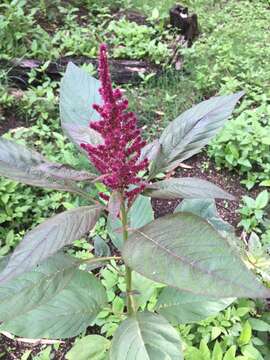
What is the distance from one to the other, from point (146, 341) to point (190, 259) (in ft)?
1.56

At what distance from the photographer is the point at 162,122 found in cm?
352

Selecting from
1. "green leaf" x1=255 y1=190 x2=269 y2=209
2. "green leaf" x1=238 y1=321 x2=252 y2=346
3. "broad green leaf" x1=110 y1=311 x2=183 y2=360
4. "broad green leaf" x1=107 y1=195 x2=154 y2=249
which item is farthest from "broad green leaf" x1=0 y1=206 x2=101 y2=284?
"green leaf" x1=255 y1=190 x2=269 y2=209

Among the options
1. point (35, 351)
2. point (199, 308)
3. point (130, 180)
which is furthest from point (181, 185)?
point (35, 351)

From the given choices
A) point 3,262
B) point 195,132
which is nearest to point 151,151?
point 195,132

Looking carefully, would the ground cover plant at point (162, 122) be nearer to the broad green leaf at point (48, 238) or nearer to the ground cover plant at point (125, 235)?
the ground cover plant at point (125, 235)

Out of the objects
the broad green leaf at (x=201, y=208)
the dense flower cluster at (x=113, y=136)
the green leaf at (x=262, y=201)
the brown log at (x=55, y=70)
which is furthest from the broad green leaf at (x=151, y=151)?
the brown log at (x=55, y=70)

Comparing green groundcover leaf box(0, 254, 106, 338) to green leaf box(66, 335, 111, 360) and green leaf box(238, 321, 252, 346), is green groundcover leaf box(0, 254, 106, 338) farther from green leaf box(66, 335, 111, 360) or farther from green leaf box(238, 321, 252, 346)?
green leaf box(238, 321, 252, 346)

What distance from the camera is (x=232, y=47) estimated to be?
432 cm

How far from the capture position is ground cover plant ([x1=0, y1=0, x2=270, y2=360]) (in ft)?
7.01

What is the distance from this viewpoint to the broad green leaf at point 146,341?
1.32 m

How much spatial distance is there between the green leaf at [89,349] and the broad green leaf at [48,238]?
0.74m

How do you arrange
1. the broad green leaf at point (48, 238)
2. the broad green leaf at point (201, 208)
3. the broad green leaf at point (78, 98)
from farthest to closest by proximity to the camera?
the broad green leaf at point (201, 208), the broad green leaf at point (78, 98), the broad green leaf at point (48, 238)

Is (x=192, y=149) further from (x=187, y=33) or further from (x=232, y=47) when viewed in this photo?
(x=187, y=33)

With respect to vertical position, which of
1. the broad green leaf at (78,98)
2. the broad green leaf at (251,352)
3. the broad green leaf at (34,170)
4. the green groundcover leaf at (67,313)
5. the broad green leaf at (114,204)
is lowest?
the broad green leaf at (251,352)
